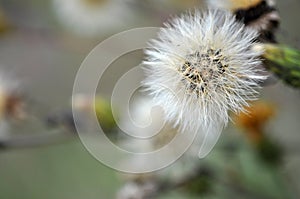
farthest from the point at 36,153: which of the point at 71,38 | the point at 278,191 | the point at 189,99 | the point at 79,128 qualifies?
the point at 189,99

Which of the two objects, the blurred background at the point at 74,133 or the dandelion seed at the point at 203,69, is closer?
the dandelion seed at the point at 203,69

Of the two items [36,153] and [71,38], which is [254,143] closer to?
[71,38]

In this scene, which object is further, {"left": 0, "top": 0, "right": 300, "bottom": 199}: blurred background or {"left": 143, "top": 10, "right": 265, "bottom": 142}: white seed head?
{"left": 0, "top": 0, "right": 300, "bottom": 199}: blurred background

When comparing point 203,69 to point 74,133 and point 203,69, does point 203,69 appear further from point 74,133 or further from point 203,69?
point 74,133

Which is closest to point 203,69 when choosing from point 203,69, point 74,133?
point 203,69

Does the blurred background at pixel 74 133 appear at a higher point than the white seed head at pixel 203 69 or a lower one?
higher

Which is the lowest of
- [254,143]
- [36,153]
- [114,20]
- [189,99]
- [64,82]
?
[189,99]
